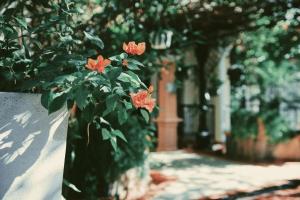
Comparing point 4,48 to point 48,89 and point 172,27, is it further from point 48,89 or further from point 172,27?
point 172,27

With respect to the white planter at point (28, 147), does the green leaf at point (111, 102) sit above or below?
above

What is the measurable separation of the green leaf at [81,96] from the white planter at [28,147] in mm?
514

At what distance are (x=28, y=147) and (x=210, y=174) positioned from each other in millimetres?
5369

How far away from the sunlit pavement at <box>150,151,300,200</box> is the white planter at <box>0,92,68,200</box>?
296cm

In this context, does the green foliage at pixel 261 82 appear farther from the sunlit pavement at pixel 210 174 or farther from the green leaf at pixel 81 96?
the green leaf at pixel 81 96

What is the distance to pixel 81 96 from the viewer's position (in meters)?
1.98

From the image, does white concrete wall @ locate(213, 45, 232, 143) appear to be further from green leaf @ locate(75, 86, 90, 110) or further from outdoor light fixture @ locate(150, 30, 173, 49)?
green leaf @ locate(75, 86, 90, 110)

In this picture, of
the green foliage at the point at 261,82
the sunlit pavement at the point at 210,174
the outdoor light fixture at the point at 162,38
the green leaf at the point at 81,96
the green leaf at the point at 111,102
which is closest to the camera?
the green leaf at the point at 81,96

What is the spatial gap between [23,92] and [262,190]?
4.23m

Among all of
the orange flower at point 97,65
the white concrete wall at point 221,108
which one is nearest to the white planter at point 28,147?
the orange flower at point 97,65

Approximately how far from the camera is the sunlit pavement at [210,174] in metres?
5.77

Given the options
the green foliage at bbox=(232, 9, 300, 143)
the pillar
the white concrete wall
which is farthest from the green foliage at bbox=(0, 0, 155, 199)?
the white concrete wall

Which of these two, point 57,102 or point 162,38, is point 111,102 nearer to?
point 57,102

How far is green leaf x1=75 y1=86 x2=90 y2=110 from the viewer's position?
196cm
